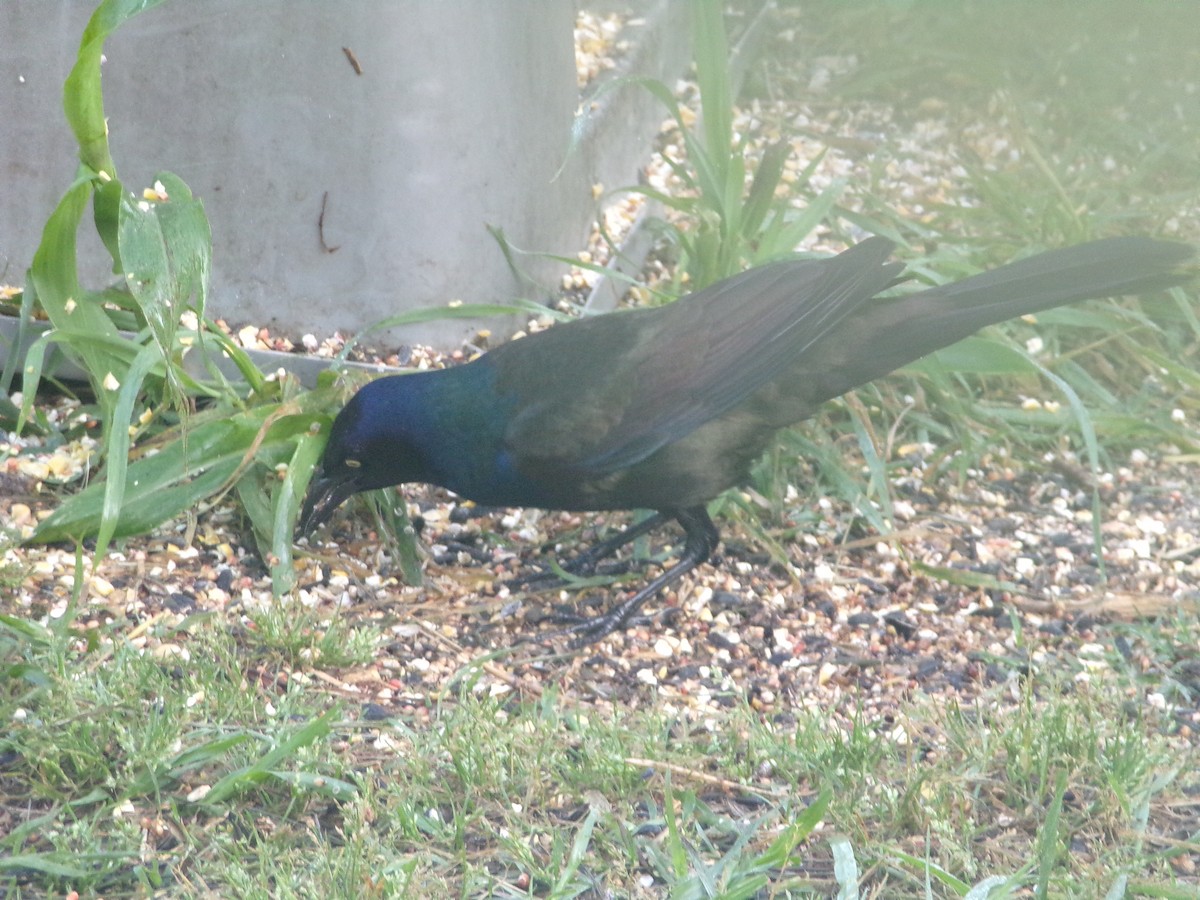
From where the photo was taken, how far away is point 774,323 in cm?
390

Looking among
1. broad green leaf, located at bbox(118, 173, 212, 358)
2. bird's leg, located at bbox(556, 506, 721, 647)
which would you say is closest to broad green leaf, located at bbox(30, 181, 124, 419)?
broad green leaf, located at bbox(118, 173, 212, 358)

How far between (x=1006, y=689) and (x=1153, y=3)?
1602 millimetres

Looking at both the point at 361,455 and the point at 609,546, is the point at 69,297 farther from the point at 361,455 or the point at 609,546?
the point at 609,546

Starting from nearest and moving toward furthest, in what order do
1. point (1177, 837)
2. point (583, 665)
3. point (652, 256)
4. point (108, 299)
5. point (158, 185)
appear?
point (1177, 837), point (583, 665), point (158, 185), point (108, 299), point (652, 256)

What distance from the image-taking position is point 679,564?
13.1 ft

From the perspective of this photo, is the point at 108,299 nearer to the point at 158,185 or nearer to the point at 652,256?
the point at 158,185

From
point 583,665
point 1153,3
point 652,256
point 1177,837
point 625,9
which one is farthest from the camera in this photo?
point 625,9

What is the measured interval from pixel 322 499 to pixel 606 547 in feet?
2.80

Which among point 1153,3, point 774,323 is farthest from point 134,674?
point 1153,3

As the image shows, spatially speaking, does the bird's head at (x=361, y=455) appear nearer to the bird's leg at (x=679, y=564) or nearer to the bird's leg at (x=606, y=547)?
the bird's leg at (x=606, y=547)

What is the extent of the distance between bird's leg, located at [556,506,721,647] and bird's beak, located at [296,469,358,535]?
28.1 inches

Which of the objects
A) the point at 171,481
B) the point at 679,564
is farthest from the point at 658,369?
the point at 171,481

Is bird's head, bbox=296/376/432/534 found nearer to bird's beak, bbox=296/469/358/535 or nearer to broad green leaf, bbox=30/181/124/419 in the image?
bird's beak, bbox=296/469/358/535

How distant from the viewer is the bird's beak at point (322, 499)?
384cm
